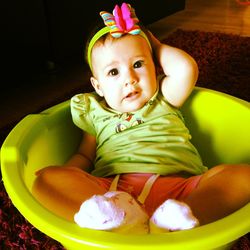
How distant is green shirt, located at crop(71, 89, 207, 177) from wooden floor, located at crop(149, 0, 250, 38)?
1.06 m

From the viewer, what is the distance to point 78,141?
38.8 inches

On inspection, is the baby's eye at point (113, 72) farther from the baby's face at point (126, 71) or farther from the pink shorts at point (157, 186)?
the pink shorts at point (157, 186)

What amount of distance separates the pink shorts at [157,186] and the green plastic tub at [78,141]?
5.0 inches

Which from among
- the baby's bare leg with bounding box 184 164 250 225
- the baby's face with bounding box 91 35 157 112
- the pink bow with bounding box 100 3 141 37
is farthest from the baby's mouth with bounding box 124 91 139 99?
the baby's bare leg with bounding box 184 164 250 225

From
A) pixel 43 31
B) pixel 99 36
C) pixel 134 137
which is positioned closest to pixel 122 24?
pixel 99 36

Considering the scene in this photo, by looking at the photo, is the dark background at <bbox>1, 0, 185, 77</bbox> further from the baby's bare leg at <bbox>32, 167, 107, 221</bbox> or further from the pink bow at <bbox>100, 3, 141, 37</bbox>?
the baby's bare leg at <bbox>32, 167, 107, 221</bbox>

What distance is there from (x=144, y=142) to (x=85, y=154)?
0.16 meters

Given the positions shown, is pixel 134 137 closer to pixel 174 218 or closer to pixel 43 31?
pixel 174 218

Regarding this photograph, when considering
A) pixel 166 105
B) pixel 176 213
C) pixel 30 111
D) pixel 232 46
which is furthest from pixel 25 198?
pixel 232 46

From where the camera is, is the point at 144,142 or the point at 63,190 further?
the point at 144,142

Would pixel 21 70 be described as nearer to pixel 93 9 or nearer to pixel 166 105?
pixel 93 9

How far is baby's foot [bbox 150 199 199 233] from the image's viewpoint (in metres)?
0.56

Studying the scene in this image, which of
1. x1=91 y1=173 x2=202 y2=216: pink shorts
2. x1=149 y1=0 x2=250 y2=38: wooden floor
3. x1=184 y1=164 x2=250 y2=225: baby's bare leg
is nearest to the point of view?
x1=184 y1=164 x2=250 y2=225: baby's bare leg

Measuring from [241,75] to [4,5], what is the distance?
0.77 m
